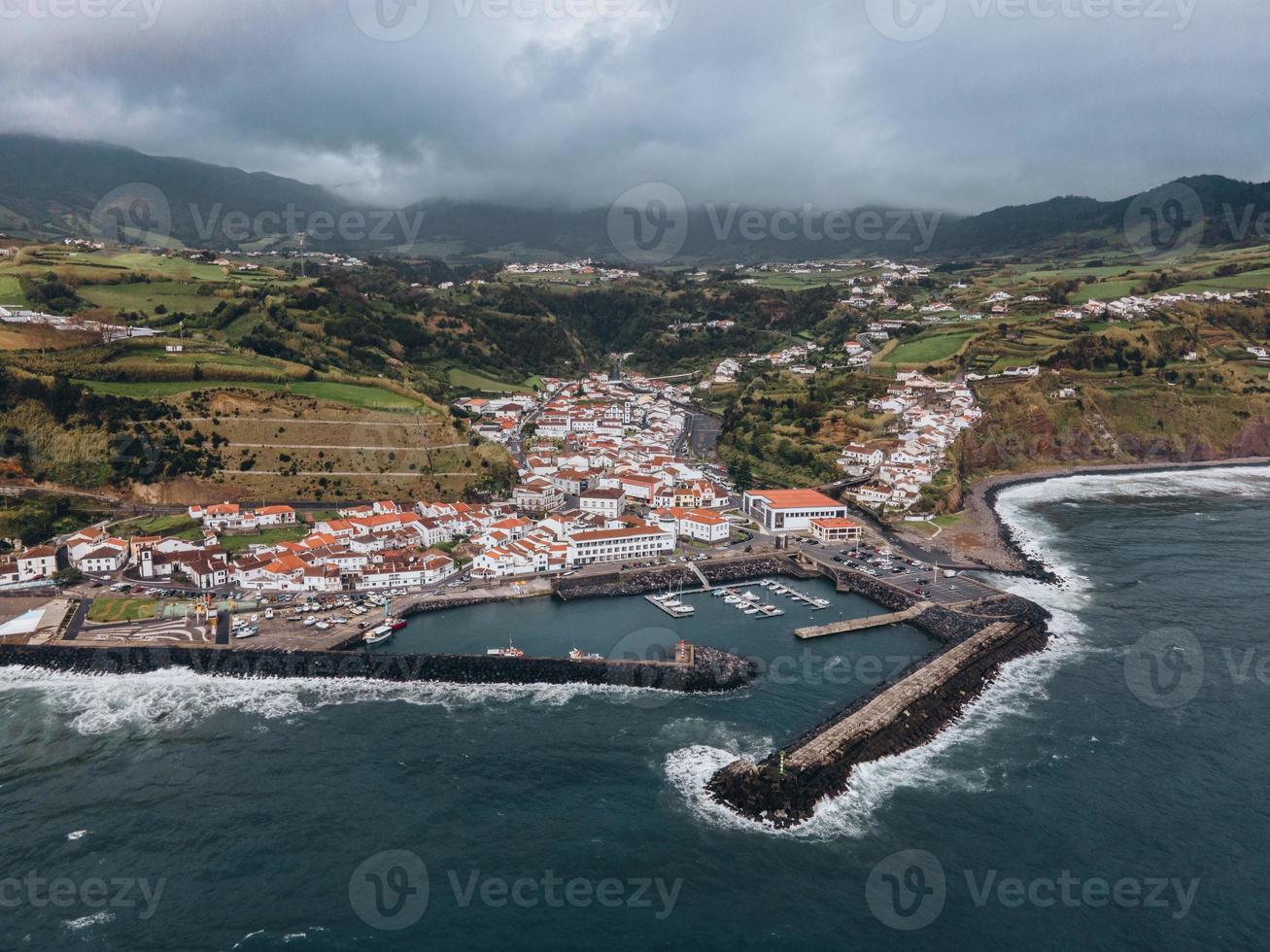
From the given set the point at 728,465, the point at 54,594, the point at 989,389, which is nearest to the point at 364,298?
the point at 728,465

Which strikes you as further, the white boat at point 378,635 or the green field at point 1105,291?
the green field at point 1105,291

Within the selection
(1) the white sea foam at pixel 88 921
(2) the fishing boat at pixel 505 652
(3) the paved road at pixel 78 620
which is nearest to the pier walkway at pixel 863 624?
(2) the fishing boat at pixel 505 652

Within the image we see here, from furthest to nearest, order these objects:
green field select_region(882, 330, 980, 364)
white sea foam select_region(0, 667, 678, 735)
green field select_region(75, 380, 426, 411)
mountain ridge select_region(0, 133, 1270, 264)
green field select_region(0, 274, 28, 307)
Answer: mountain ridge select_region(0, 133, 1270, 264)
green field select_region(882, 330, 980, 364)
green field select_region(0, 274, 28, 307)
green field select_region(75, 380, 426, 411)
white sea foam select_region(0, 667, 678, 735)

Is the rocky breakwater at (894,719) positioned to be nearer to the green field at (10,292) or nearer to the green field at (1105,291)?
the green field at (10,292)

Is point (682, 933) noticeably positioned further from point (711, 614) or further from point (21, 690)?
point (21, 690)

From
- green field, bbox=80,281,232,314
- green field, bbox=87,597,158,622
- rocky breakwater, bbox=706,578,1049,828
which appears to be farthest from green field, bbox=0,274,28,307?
rocky breakwater, bbox=706,578,1049,828

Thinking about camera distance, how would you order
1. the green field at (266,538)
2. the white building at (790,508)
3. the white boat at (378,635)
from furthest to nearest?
1. the white building at (790,508)
2. the green field at (266,538)
3. the white boat at (378,635)

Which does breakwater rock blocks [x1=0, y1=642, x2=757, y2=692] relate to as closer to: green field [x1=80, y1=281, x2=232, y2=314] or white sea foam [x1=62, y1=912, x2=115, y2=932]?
white sea foam [x1=62, y1=912, x2=115, y2=932]
